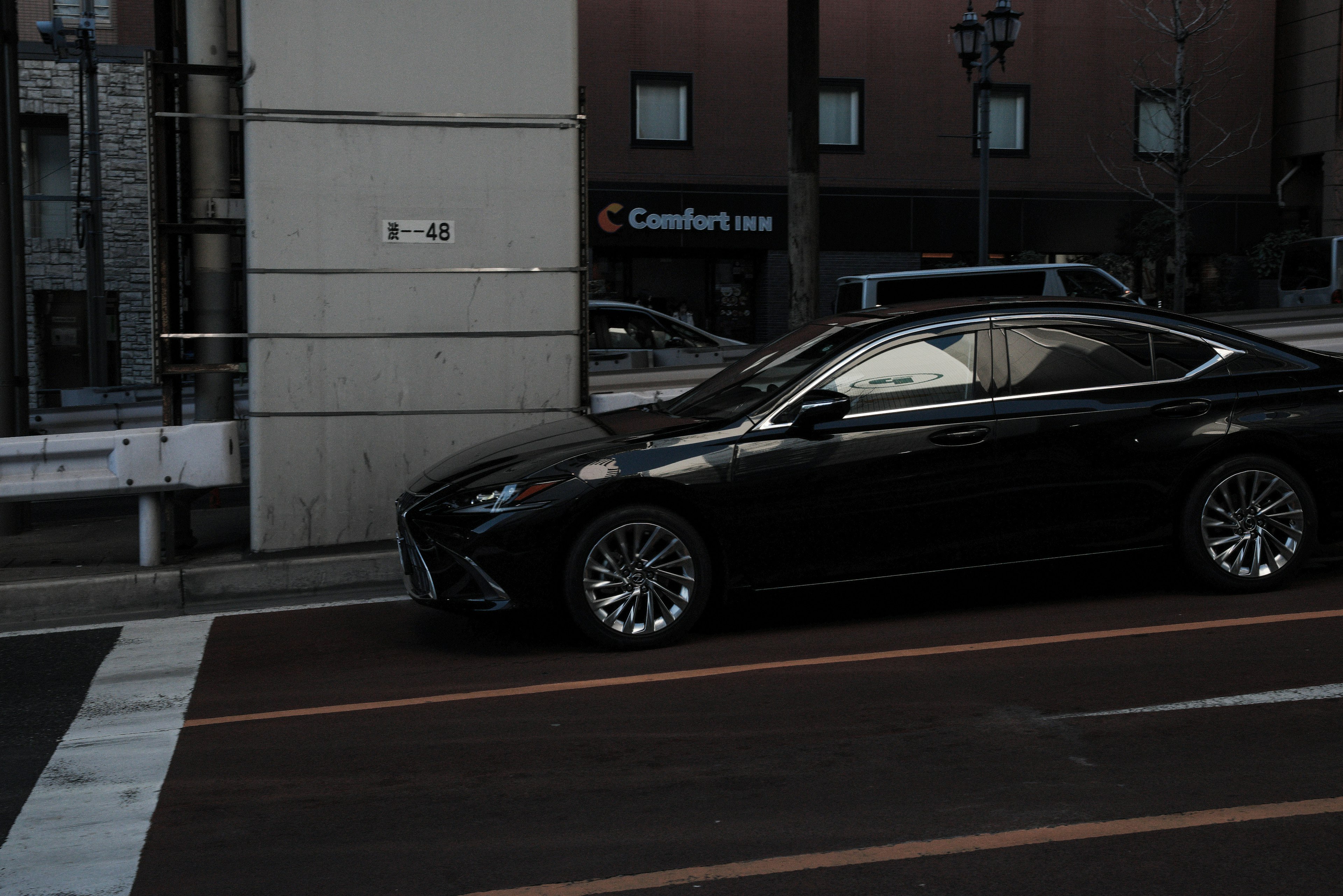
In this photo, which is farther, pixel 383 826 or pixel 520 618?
pixel 520 618

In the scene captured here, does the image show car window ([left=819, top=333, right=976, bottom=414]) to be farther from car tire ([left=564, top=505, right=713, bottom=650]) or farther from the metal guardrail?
the metal guardrail

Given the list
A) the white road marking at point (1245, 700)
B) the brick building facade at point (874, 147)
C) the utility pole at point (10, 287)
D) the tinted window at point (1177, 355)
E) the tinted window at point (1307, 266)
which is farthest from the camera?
Result: the brick building facade at point (874, 147)

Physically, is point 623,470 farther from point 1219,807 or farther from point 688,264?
point 688,264

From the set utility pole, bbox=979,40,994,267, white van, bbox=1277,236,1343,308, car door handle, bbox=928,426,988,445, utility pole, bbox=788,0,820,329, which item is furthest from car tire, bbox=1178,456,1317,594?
white van, bbox=1277,236,1343,308

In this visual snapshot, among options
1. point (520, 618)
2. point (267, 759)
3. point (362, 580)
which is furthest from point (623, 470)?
point (362, 580)

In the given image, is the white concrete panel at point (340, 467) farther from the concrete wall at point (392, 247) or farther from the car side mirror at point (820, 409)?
the car side mirror at point (820, 409)

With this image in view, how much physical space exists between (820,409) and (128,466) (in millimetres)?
4202

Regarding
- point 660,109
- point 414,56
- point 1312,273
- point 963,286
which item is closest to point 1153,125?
point 1312,273

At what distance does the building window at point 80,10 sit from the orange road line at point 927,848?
25.5 metres

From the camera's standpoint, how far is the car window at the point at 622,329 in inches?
682

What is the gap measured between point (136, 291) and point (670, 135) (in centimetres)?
1115

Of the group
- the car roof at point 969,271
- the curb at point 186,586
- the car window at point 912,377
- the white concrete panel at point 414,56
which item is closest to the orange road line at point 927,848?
the car window at point 912,377

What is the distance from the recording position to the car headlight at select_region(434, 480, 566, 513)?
248 inches

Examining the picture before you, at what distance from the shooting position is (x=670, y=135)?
2945cm
